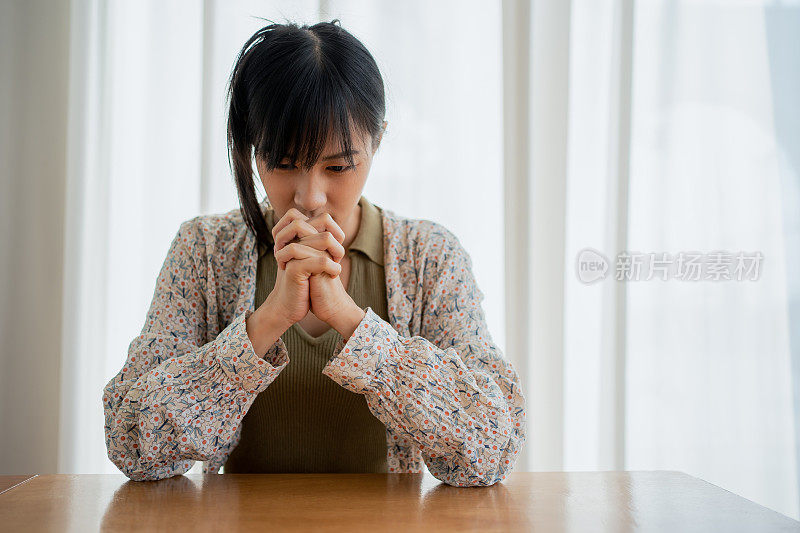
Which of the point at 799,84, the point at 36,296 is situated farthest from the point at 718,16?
the point at 36,296

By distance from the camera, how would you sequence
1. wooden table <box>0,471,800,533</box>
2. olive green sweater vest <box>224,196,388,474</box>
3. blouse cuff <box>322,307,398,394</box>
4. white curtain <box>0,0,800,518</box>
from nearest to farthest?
wooden table <box>0,471,800,533</box>
blouse cuff <box>322,307,398,394</box>
olive green sweater vest <box>224,196,388,474</box>
white curtain <box>0,0,800,518</box>

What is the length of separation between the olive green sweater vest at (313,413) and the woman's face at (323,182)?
0.53 feet

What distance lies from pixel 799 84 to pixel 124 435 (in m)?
2.16

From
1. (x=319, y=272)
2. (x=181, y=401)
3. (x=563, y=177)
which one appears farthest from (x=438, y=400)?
(x=563, y=177)

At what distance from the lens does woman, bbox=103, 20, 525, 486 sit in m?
0.99

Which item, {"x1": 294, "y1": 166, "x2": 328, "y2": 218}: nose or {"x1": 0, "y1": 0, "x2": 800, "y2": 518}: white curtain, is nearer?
{"x1": 294, "y1": 166, "x2": 328, "y2": 218}: nose

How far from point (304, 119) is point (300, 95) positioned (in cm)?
4

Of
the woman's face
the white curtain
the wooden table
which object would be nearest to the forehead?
the woman's face

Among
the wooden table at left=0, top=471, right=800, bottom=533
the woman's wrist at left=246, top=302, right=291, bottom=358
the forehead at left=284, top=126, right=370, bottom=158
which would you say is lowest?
the wooden table at left=0, top=471, right=800, bottom=533

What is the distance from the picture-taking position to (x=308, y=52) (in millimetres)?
1097

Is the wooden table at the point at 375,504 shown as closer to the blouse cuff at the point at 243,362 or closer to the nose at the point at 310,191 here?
the blouse cuff at the point at 243,362

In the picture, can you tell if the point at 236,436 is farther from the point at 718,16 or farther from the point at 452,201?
the point at 718,16

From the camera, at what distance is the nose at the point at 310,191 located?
110cm

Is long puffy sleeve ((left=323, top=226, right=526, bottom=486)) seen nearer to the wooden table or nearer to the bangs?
the wooden table
